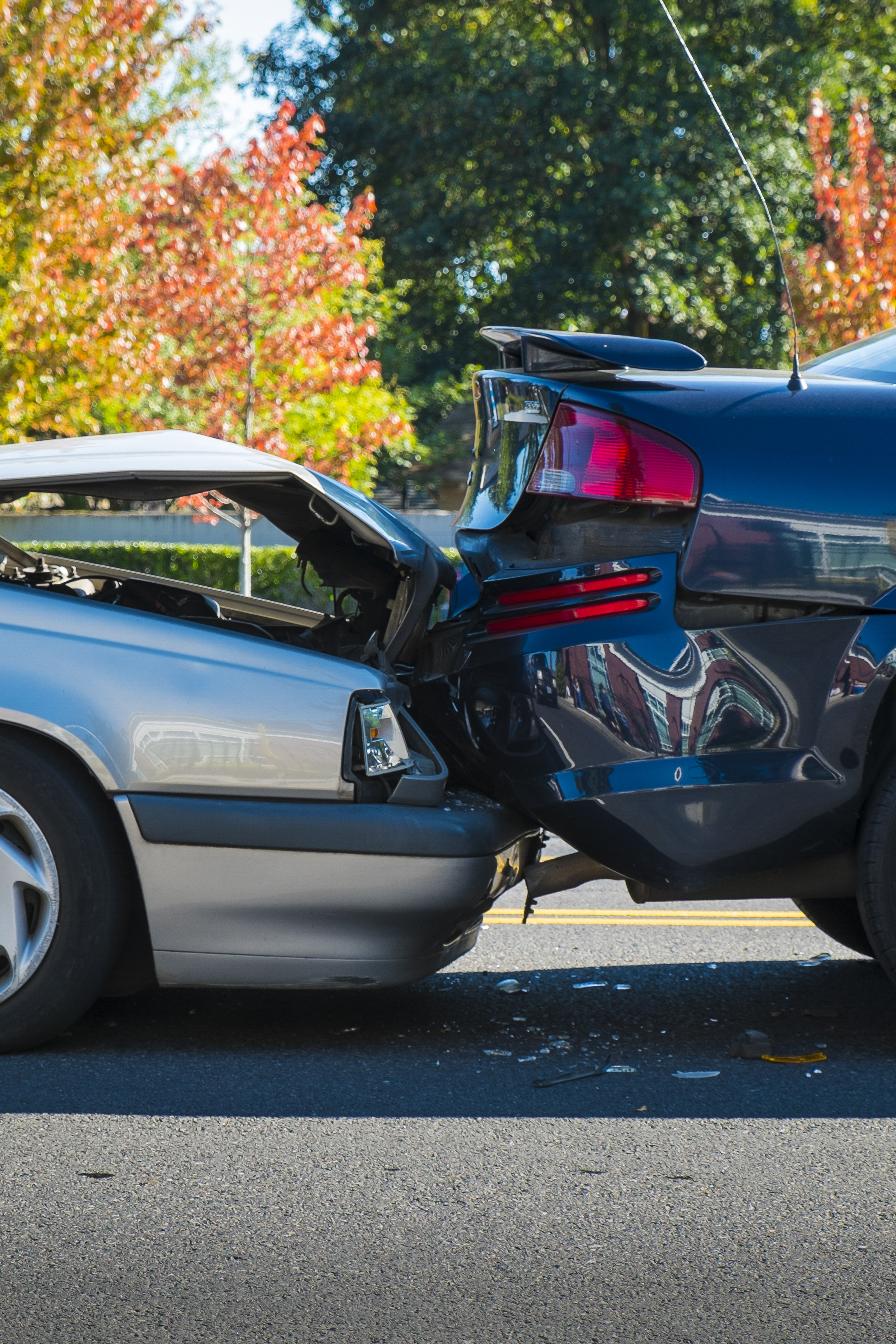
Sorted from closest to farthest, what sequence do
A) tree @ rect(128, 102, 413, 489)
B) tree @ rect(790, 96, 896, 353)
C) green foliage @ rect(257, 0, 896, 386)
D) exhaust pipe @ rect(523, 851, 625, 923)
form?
1. exhaust pipe @ rect(523, 851, 625, 923)
2. tree @ rect(128, 102, 413, 489)
3. tree @ rect(790, 96, 896, 353)
4. green foliage @ rect(257, 0, 896, 386)

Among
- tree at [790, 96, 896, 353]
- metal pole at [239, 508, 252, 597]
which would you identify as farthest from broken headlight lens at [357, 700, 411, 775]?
tree at [790, 96, 896, 353]

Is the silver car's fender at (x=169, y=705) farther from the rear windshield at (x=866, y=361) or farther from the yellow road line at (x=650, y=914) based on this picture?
the yellow road line at (x=650, y=914)

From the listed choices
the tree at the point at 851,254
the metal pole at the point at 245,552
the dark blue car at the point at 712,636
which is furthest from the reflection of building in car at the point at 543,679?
the tree at the point at 851,254

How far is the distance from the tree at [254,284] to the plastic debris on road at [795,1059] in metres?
12.4

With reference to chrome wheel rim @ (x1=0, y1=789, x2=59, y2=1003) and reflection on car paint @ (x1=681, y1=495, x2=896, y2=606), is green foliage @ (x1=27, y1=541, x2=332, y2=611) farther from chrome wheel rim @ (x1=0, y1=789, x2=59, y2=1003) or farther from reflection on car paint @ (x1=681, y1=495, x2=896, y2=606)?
reflection on car paint @ (x1=681, y1=495, x2=896, y2=606)

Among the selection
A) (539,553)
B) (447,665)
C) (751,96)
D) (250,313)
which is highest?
(751,96)

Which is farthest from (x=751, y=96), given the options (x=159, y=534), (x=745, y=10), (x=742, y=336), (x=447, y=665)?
(x=447, y=665)

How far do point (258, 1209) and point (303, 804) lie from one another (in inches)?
40.6

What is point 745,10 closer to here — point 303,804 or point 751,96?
point 751,96

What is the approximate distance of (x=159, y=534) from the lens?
26.0 m

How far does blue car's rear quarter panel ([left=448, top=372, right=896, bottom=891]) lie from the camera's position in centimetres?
329

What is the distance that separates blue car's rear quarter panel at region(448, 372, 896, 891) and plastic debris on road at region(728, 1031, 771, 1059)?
1.68 ft

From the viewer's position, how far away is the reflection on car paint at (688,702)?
329cm

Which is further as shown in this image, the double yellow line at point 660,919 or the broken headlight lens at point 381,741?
the double yellow line at point 660,919
